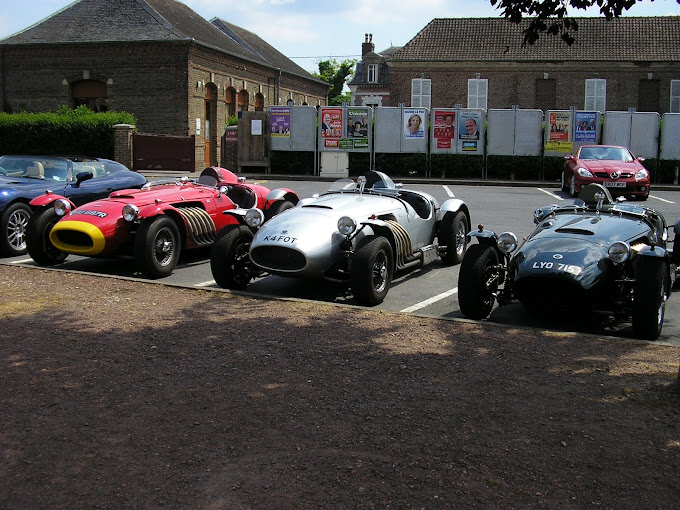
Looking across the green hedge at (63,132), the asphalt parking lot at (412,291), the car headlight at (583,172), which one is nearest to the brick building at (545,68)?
the green hedge at (63,132)

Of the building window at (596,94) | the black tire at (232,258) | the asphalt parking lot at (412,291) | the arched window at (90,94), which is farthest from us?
the building window at (596,94)

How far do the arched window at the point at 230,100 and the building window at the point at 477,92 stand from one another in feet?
40.5

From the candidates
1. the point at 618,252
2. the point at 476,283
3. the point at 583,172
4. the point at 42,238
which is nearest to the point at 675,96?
the point at 583,172

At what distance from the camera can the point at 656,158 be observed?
26.5 metres

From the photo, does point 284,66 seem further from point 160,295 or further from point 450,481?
point 450,481

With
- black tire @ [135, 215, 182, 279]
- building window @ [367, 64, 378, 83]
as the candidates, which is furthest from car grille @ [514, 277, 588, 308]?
building window @ [367, 64, 378, 83]

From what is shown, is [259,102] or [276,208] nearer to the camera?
[276,208]

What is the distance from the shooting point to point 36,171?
39.1ft

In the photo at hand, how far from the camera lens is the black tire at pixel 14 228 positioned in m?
10.8

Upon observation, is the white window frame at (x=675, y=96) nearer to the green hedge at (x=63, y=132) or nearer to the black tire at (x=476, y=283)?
the green hedge at (x=63, y=132)

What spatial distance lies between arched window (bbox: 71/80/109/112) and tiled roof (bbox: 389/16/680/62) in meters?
15.3

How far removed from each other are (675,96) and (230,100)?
74.2 ft

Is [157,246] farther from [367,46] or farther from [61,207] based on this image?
[367,46]

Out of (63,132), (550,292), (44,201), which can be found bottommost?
(550,292)
